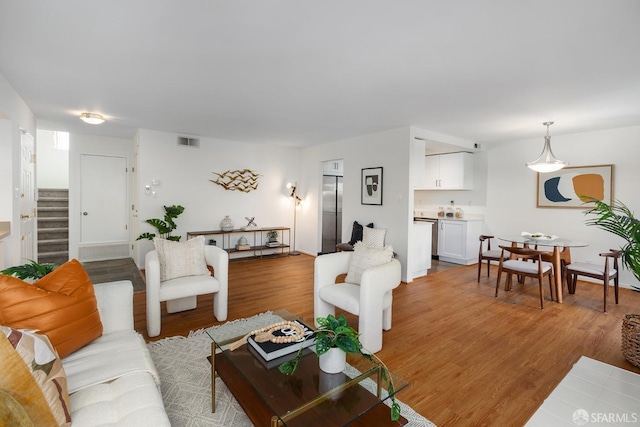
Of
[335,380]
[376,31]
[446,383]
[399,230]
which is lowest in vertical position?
[446,383]

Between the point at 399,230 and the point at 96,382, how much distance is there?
414cm

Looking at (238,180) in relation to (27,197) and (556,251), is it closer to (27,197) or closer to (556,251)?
(27,197)

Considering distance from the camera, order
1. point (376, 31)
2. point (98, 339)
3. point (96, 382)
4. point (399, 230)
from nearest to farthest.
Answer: point (96, 382), point (98, 339), point (376, 31), point (399, 230)

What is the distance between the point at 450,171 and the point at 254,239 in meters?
4.29

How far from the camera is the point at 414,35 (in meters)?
2.08

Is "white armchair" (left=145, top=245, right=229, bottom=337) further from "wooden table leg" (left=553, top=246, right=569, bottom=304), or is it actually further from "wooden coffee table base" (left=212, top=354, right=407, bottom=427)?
"wooden table leg" (left=553, top=246, right=569, bottom=304)

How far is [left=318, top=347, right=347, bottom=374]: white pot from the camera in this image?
1559 millimetres

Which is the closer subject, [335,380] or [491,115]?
[335,380]

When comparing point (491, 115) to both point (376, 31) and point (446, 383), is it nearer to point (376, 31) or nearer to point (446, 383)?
point (376, 31)

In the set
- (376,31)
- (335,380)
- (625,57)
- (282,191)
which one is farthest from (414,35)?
(282,191)

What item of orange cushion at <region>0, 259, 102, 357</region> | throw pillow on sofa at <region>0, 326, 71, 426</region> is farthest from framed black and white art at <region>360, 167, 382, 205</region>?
throw pillow on sofa at <region>0, 326, 71, 426</region>

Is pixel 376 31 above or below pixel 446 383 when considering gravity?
above

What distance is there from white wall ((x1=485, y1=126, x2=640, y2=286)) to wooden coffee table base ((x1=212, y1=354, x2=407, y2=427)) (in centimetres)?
522

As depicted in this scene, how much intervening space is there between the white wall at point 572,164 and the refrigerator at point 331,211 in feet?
10.0
